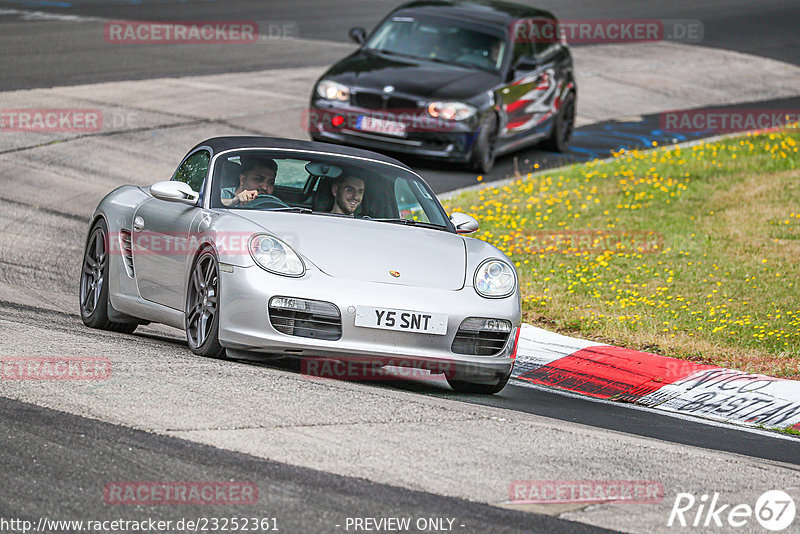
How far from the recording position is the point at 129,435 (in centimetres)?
570

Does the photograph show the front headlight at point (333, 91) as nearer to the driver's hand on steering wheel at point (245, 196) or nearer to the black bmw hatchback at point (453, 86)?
the black bmw hatchback at point (453, 86)

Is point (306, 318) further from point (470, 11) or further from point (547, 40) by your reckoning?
point (547, 40)

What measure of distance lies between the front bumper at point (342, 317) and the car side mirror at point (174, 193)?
989 millimetres

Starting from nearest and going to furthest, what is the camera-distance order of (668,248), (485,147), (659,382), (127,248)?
(127,248) → (659,382) → (668,248) → (485,147)

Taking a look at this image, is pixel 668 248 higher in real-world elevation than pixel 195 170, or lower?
lower

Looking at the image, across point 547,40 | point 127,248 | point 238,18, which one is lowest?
point 238,18

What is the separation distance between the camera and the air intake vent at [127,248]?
8.88m

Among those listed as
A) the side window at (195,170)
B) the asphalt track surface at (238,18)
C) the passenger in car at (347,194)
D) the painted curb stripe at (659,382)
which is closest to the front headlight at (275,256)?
the passenger in car at (347,194)

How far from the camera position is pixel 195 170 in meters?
9.02

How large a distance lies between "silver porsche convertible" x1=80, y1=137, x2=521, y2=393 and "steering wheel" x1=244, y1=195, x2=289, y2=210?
0.01 metres

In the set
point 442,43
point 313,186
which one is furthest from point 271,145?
point 442,43

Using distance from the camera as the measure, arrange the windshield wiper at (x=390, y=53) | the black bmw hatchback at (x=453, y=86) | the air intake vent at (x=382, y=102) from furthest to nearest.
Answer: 1. the windshield wiper at (x=390, y=53)
2. the black bmw hatchback at (x=453, y=86)
3. the air intake vent at (x=382, y=102)

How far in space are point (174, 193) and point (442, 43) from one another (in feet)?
31.6

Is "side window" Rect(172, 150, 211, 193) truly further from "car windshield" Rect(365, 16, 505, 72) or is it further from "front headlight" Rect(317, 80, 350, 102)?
"car windshield" Rect(365, 16, 505, 72)
